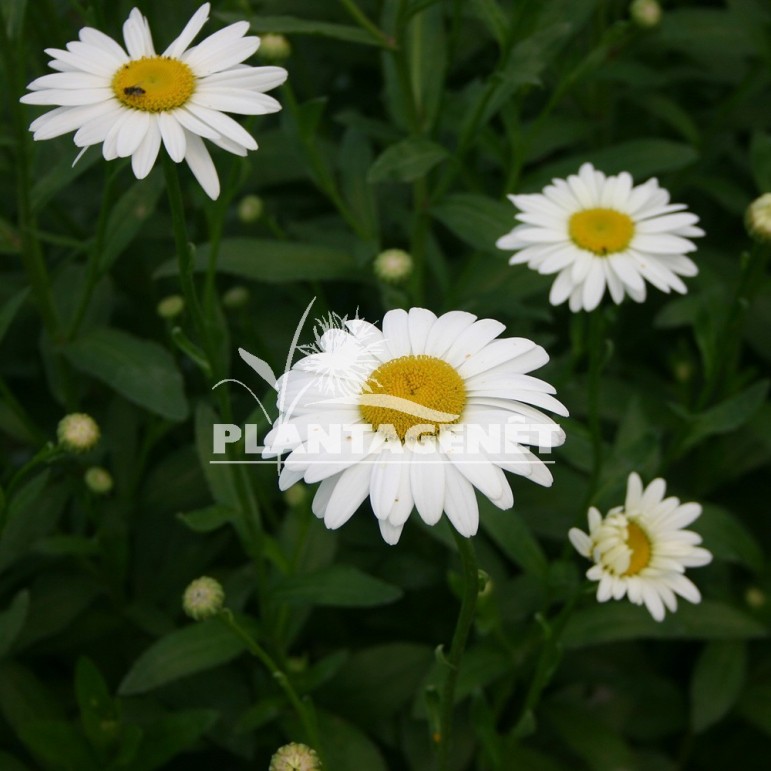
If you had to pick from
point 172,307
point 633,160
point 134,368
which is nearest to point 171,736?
point 134,368

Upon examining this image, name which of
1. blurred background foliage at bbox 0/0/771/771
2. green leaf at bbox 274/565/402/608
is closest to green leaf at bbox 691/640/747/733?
blurred background foliage at bbox 0/0/771/771

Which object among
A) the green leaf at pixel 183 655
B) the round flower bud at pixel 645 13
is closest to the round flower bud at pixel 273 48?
the round flower bud at pixel 645 13

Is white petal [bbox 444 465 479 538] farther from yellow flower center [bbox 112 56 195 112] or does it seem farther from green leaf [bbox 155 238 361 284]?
green leaf [bbox 155 238 361 284]

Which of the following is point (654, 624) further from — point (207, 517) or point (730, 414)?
point (207, 517)

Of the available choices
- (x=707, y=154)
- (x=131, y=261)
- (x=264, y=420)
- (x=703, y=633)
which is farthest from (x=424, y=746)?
(x=707, y=154)

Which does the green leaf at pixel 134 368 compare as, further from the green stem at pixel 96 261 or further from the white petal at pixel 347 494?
the white petal at pixel 347 494

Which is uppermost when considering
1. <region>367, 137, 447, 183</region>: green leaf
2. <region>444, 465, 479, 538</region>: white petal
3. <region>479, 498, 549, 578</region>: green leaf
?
<region>367, 137, 447, 183</region>: green leaf
